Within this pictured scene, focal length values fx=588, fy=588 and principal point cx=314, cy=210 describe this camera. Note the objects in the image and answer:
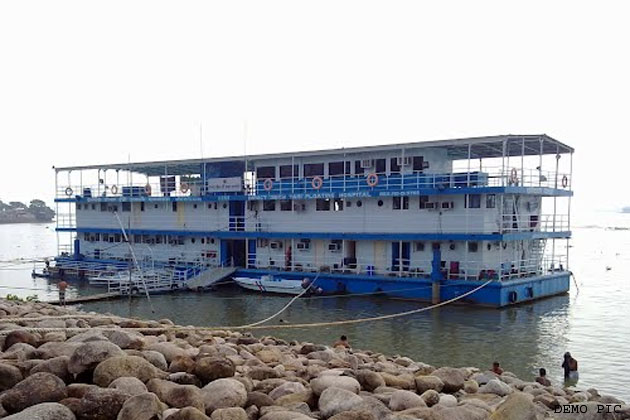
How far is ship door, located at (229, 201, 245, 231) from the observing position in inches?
1396

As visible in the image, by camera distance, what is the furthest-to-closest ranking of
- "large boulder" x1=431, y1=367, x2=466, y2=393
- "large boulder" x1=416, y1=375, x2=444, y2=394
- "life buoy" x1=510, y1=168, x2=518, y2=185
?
"life buoy" x1=510, y1=168, x2=518, y2=185 < "large boulder" x1=431, y1=367, x2=466, y2=393 < "large boulder" x1=416, y1=375, x2=444, y2=394

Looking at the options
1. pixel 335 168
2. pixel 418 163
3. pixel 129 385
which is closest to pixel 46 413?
pixel 129 385

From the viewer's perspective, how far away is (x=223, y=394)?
6.75m

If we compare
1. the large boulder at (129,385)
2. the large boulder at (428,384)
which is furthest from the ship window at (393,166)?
the large boulder at (129,385)

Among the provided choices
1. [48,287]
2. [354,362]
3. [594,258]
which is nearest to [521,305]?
[354,362]

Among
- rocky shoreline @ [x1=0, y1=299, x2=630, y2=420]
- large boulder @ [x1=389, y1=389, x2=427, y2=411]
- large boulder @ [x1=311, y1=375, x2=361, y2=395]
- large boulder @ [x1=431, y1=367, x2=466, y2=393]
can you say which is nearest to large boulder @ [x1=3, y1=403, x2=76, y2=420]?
rocky shoreline @ [x1=0, y1=299, x2=630, y2=420]

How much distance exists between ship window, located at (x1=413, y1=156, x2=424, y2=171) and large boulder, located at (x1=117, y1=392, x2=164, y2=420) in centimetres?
2484

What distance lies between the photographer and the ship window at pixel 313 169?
33.1 meters

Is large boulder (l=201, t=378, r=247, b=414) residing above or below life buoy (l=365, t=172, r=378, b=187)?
below

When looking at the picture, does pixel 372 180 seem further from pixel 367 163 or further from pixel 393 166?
pixel 367 163

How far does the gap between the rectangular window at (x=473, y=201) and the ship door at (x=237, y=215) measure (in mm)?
14091

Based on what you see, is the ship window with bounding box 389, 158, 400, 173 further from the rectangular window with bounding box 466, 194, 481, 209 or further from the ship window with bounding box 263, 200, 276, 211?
the ship window with bounding box 263, 200, 276, 211

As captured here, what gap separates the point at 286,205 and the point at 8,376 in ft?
88.3

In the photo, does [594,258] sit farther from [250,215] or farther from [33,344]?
[33,344]
